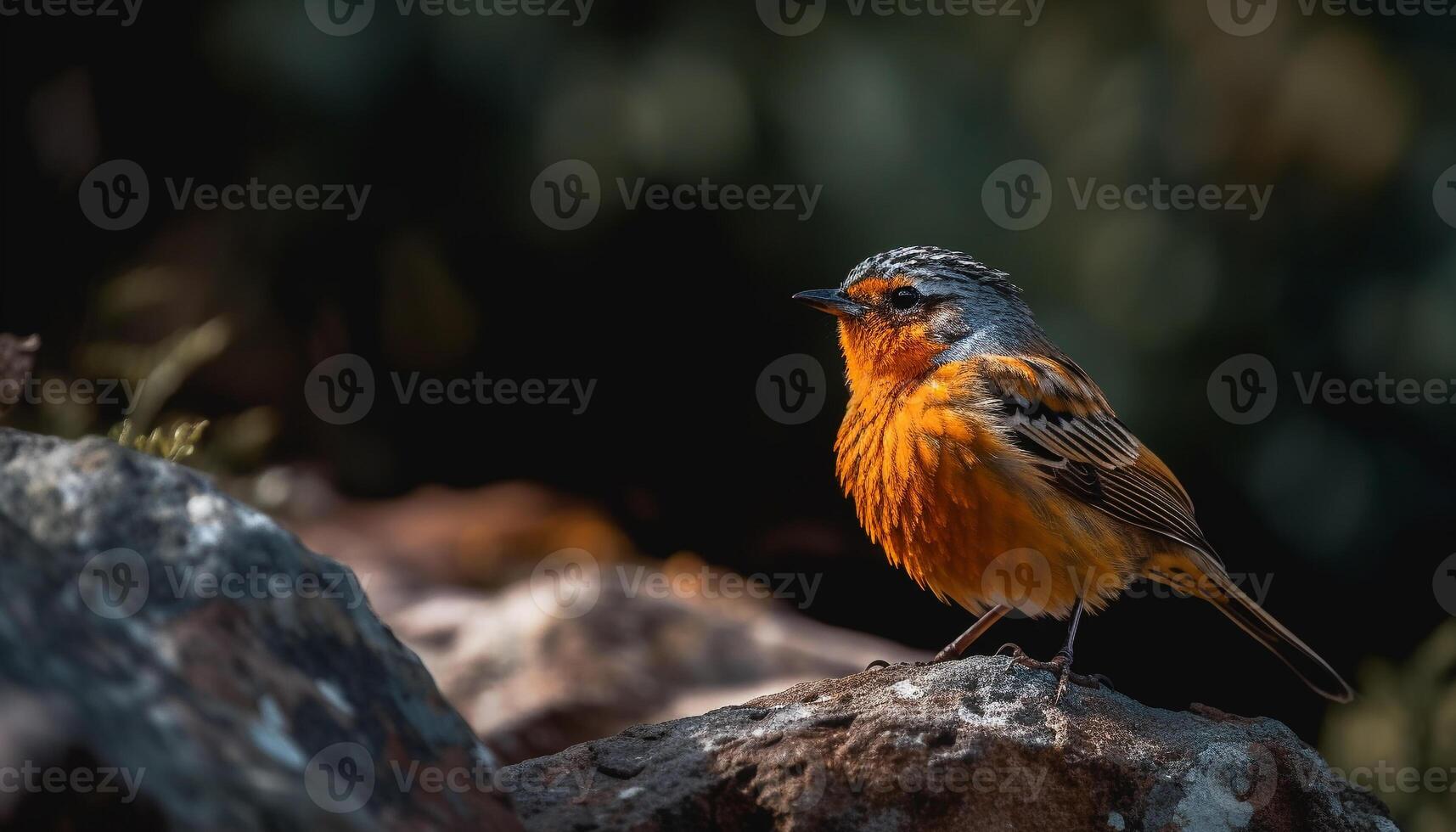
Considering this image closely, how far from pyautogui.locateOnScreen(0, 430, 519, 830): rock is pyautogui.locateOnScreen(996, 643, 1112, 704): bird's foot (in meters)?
1.74

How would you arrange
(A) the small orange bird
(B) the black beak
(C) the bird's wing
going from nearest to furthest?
(A) the small orange bird → (C) the bird's wing → (B) the black beak

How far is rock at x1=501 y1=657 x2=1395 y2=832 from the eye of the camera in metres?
3.44

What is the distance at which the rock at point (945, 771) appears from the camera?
11.3ft

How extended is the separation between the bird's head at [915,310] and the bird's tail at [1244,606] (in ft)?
3.33

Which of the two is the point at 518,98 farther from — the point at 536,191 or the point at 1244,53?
the point at 1244,53

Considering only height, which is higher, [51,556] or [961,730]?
[51,556]

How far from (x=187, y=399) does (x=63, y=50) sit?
2.10m

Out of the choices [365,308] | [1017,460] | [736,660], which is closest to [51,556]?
[1017,460]

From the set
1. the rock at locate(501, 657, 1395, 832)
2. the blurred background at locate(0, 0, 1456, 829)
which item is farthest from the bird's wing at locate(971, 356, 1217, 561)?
the blurred background at locate(0, 0, 1456, 829)

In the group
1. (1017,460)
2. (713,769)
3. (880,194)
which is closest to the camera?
(713,769)

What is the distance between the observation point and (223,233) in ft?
25.3

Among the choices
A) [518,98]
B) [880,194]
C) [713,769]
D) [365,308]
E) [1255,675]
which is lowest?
[1255,675]

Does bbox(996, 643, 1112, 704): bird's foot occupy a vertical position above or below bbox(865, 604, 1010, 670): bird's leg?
above

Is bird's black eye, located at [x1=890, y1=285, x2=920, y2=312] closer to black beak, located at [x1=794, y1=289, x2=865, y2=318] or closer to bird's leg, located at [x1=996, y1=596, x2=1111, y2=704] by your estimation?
black beak, located at [x1=794, y1=289, x2=865, y2=318]
